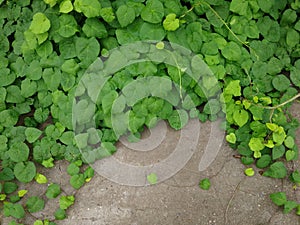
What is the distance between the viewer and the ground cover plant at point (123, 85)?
101 inches

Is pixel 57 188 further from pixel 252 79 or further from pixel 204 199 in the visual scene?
pixel 252 79

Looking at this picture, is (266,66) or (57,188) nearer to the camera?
(57,188)

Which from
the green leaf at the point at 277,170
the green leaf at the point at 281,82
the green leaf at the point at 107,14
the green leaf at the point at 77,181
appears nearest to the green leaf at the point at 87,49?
the green leaf at the point at 107,14

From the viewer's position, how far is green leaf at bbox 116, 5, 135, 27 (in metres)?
2.53

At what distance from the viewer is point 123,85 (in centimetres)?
259

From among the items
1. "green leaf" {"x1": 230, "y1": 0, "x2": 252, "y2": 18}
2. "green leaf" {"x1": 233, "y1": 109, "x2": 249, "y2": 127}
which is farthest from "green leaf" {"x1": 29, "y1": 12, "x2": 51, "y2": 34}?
"green leaf" {"x1": 233, "y1": 109, "x2": 249, "y2": 127}

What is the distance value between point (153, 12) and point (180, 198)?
1134mm

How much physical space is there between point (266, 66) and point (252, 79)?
131mm

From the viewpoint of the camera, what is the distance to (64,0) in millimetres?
2545

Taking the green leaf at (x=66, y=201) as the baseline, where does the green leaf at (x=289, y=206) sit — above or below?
below

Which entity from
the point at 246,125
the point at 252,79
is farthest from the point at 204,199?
the point at 252,79

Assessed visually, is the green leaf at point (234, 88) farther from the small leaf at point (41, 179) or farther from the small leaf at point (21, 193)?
the small leaf at point (21, 193)

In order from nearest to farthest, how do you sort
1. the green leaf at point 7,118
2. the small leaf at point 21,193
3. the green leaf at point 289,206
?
1. the green leaf at point 289,206
2. the small leaf at point 21,193
3. the green leaf at point 7,118

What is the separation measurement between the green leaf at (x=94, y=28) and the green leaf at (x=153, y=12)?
0.87ft
